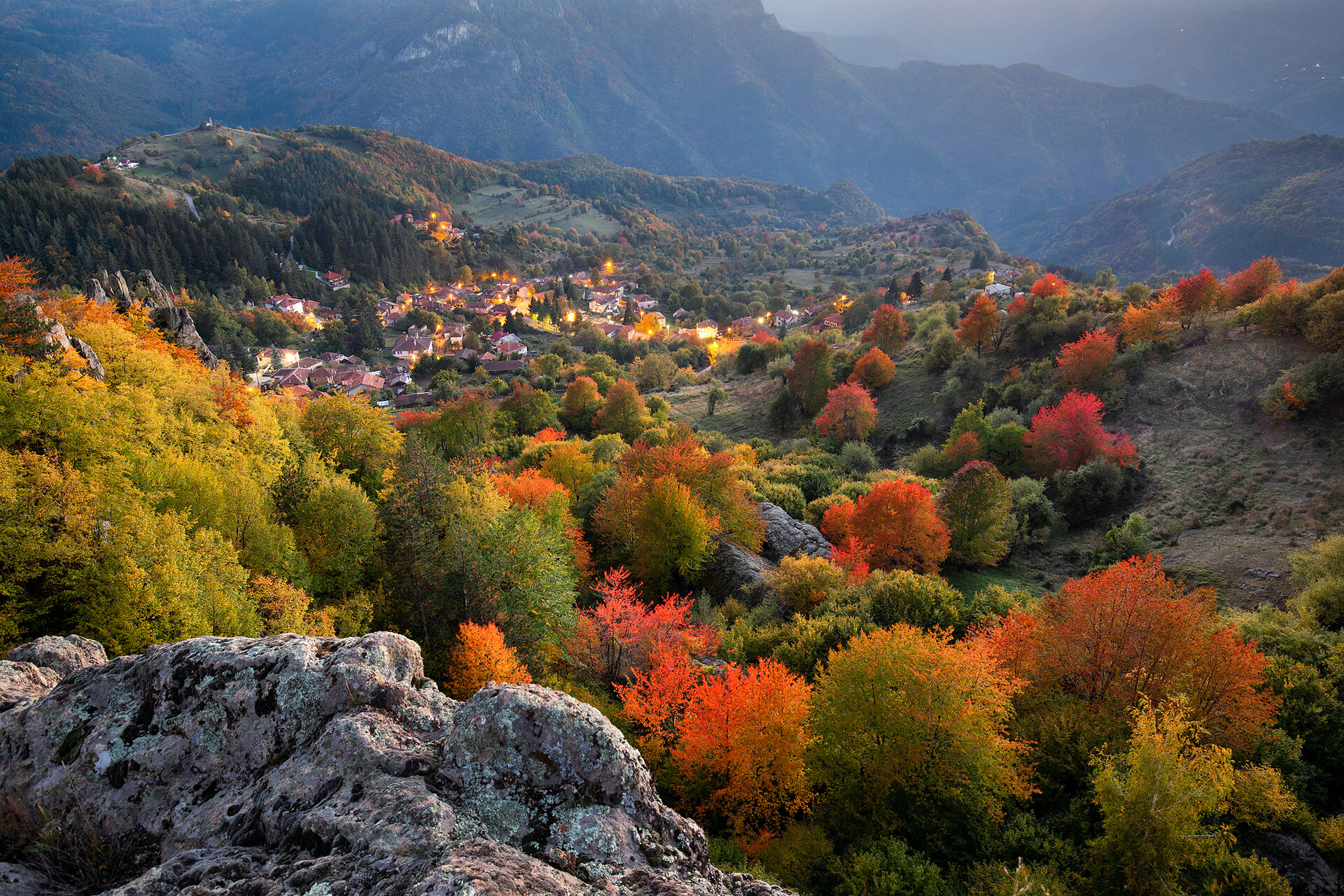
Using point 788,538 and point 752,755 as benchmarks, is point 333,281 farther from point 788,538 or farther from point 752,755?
point 752,755

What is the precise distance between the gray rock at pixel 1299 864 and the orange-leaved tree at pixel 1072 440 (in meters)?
34.7

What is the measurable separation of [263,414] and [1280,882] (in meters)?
40.1

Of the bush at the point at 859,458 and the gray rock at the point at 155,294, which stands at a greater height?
the gray rock at the point at 155,294

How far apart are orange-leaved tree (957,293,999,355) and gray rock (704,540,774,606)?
47.5m

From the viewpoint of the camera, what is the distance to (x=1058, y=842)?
1442cm

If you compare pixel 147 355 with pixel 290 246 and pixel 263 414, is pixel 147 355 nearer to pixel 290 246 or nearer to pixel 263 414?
pixel 263 414

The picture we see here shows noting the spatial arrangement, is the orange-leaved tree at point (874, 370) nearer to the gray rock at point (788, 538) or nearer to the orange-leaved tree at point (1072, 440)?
the orange-leaved tree at point (1072, 440)

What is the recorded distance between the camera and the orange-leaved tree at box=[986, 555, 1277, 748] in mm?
16875

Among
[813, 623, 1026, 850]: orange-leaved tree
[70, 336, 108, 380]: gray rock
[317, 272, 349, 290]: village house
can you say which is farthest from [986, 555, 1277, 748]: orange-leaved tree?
[317, 272, 349, 290]: village house

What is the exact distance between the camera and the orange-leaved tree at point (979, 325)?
6550 cm

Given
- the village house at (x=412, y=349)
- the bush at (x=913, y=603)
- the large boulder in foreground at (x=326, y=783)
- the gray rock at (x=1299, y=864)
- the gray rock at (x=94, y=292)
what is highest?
the gray rock at (x=94, y=292)

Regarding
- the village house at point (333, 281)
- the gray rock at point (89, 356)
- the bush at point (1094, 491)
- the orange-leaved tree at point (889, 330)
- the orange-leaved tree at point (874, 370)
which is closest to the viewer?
the gray rock at point (89, 356)

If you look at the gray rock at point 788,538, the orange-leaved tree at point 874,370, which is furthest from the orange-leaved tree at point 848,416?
the gray rock at point 788,538

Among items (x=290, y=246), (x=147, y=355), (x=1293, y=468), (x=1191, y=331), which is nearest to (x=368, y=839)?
(x=147, y=355)
